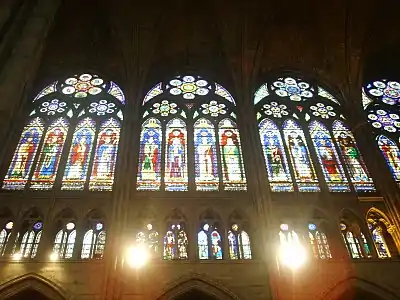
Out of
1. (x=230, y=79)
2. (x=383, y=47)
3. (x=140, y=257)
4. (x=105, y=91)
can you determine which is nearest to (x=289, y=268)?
(x=140, y=257)

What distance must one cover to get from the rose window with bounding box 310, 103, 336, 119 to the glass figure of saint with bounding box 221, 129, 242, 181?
263cm

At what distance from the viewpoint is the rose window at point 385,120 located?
13.3m

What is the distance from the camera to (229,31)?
1434 centimetres

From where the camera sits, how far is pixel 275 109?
1368cm

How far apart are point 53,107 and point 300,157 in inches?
281

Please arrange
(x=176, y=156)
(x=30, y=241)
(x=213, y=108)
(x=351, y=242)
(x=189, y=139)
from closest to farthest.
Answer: (x=30, y=241) < (x=351, y=242) < (x=176, y=156) < (x=189, y=139) < (x=213, y=108)

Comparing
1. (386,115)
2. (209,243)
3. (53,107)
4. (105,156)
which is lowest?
(209,243)

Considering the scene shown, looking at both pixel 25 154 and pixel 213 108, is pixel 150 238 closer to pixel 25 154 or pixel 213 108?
pixel 25 154

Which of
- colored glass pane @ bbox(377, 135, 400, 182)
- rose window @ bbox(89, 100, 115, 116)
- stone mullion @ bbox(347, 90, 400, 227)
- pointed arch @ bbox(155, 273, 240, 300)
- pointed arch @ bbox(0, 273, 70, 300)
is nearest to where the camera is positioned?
pointed arch @ bbox(0, 273, 70, 300)

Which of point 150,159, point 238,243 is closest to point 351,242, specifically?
point 238,243

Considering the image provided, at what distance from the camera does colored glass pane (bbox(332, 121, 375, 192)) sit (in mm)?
11672

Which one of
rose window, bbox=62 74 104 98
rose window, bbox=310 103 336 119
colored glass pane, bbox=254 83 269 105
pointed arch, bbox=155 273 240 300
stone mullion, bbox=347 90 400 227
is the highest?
rose window, bbox=62 74 104 98

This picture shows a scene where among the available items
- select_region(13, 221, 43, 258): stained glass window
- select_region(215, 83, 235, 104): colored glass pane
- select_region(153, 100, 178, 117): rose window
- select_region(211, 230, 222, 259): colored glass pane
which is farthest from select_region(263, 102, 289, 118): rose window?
select_region(13, 221, 43, 258): stained glass window

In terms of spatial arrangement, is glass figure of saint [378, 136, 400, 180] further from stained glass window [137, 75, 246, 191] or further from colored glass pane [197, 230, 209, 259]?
colored glass pane [197, 230, 209, 259]
